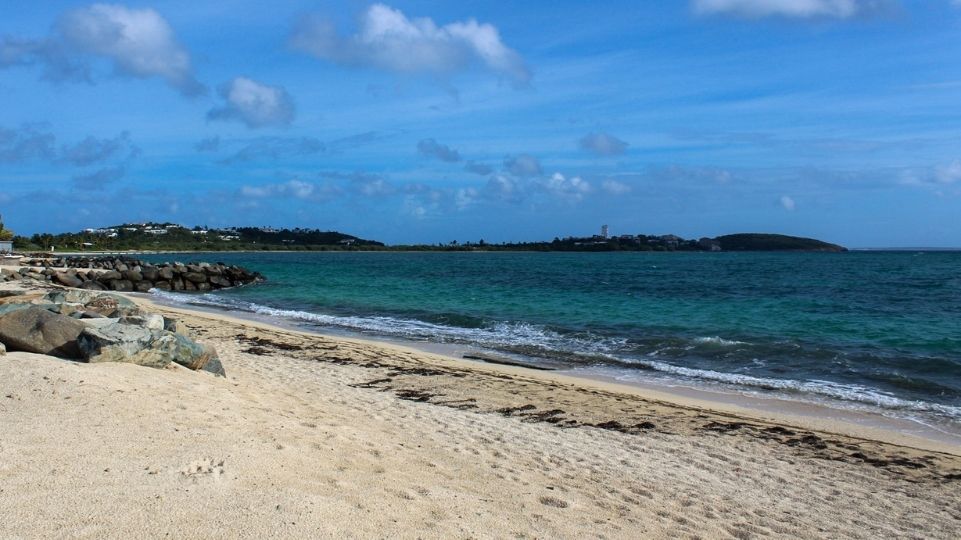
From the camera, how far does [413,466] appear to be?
5.78m

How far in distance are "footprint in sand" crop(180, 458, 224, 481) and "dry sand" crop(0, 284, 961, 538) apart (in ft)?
0.06

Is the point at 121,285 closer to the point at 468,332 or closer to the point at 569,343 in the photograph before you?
the point at 468,332

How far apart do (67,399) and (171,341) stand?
7.76 feet

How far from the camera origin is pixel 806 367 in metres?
13.5

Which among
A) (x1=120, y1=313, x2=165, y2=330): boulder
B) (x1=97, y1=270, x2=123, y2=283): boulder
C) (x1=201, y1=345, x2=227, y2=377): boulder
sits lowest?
(x1=97, y1=270, x2=123, y2=283): boulder

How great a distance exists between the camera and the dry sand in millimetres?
4184

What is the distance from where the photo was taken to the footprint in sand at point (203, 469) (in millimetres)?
4644

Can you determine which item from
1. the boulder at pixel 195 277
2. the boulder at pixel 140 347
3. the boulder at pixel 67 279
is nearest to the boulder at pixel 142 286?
the boulder at pixel 195 277

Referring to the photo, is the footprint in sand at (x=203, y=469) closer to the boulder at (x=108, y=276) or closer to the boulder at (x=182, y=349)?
the boulder at (x=182, y=349)

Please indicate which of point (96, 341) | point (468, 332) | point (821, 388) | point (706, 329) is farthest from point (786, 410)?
point (468, 332)

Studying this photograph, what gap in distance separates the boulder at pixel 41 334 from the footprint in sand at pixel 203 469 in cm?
399

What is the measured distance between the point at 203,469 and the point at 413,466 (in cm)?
176

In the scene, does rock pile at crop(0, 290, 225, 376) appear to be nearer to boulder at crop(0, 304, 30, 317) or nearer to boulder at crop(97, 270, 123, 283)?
boulder at crop(0, 304, 30, 317)

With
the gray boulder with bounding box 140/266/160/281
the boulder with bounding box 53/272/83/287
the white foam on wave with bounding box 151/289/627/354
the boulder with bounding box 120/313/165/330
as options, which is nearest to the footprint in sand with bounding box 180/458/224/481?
the boulder with bounding box 120/313/165/330
